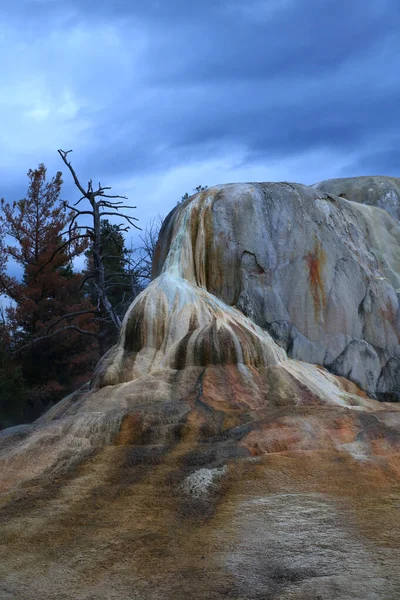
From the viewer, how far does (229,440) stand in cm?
664

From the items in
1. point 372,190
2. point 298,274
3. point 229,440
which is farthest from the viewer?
point 372,190

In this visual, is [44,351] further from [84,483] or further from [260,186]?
[84,483]

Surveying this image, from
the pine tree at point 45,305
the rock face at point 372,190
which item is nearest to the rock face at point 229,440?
the rock face at point 372,190

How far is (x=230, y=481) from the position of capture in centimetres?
589

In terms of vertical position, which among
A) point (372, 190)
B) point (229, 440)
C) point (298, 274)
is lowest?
point (229, 440)

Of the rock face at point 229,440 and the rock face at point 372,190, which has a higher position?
the rock face at point 372,190

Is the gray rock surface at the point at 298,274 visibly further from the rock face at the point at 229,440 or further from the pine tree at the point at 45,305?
the pine tree at the point at 45,305

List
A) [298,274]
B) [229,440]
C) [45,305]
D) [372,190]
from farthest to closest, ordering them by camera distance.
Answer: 1. [45,305]
2. [372,190]
3. [298,274]
4. [229,440]

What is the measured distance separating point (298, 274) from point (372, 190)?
627cm

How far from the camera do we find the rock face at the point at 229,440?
183 inches

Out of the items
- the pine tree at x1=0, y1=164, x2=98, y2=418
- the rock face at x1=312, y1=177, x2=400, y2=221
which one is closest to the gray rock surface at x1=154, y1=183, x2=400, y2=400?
the rock face at x1=312, y1=177, x2=400, y2=221

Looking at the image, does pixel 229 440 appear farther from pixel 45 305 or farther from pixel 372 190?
pixel 45 305

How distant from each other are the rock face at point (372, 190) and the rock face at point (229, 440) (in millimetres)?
4719

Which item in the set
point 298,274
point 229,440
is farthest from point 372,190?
point 229,440
